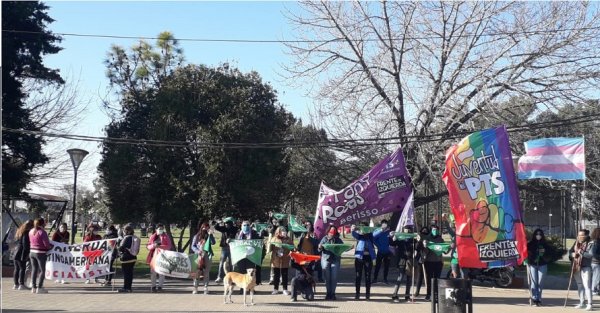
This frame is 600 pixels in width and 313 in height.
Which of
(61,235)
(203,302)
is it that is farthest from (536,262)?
(61,235)

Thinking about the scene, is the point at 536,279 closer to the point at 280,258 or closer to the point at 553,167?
the point at 553,167

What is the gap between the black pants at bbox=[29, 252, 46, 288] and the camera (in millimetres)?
15984

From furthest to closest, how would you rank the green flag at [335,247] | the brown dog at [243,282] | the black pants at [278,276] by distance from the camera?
1. the black pants at [278,276]
2. the green flag at [335,247]
3. the brown dog at [243,282]

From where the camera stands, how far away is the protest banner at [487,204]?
13.5 meters

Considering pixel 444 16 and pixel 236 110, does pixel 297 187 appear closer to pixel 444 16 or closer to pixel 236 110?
pixel 236 110

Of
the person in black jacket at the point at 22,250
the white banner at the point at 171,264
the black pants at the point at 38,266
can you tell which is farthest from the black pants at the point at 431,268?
the person in black jacket at the point at 22,250

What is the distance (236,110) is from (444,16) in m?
8.01

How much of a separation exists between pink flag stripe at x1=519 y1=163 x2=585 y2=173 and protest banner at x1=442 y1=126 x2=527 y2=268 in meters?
1.10

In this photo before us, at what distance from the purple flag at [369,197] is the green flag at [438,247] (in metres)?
1.15

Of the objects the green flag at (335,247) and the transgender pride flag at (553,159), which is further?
the green flag at (335,247)

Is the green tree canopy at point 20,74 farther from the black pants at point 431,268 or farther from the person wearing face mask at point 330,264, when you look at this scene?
the black pants at point 431,268

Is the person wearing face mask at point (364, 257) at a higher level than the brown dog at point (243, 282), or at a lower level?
higher

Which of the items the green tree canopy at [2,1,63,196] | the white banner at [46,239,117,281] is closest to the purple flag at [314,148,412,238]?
the white banner at [46,239,117,281]

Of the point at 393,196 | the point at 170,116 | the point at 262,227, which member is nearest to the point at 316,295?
the point at 393,196
